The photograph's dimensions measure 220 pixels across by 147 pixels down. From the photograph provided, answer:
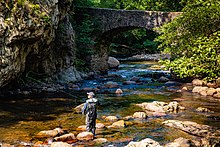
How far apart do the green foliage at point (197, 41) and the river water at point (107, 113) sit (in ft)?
6.78

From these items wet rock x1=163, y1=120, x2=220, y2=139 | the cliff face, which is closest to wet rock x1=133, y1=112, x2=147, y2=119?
wet rock x1=163, y1=120, x2=220, y2=139

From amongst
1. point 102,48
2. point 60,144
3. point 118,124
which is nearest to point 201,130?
point 118,124

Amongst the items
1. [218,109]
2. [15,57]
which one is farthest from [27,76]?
[218,109]

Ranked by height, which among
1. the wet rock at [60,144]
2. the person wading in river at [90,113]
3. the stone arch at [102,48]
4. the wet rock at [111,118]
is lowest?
the wet rock at [111,118]

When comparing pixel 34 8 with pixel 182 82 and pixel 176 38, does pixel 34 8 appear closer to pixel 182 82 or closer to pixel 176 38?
A: pixel 176 38

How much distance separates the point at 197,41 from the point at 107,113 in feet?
16.3

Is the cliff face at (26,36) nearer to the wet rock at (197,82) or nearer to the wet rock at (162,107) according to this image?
the wet rock at (162,107)

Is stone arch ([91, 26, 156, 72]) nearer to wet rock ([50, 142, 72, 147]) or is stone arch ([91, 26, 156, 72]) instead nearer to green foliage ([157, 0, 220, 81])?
green foliage ([157, 0, 220, 81])

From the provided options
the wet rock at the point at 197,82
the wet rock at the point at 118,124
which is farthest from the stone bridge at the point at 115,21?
the wet rock at the point at 118,124

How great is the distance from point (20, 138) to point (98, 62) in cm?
1879

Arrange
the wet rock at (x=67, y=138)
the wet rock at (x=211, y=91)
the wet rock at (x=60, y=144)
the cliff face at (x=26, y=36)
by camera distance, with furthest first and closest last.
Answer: the wet rock at (x=211, y=91), the cliff face at (x=26, y=36), the wet rock at (x=67, y=138), the wet rock at (x=60, y=144)

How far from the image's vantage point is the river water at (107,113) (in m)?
11.1

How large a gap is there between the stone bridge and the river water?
20.3 feet

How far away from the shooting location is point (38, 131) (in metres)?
11.3
